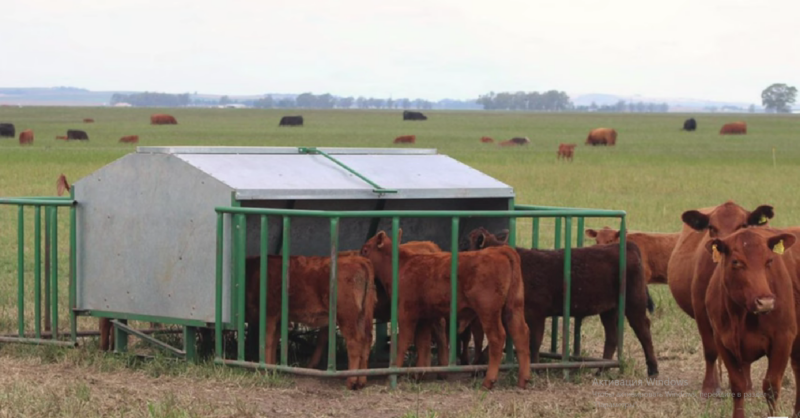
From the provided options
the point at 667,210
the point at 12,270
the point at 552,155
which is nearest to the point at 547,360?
the point at 12,270

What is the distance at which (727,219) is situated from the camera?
8539mm

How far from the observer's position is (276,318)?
8664mm

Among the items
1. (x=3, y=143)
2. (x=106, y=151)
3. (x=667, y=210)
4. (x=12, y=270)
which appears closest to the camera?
(x=12, y=270)

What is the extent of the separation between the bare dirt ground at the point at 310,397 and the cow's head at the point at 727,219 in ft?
3.76

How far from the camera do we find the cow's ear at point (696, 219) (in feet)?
28.1

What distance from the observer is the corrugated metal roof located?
8.71m

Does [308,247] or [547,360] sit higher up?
[308,247]

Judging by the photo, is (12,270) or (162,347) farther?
(12,270)

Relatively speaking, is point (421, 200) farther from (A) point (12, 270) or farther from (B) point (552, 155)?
(B) point (552, 155)

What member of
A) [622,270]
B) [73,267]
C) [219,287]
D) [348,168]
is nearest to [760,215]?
[622,270]

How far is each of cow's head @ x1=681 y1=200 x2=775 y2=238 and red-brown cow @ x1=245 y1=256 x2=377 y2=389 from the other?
224 cm

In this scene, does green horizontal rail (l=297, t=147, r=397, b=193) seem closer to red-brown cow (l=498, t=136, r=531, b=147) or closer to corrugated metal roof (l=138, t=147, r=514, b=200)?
corrugated metal roof (l=138, t=147, r=514, b=200)

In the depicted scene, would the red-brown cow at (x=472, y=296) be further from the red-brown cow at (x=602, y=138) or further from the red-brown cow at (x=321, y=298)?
the red-brown cow at (x=602, y=138)

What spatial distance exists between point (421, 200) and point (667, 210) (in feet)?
49.8
